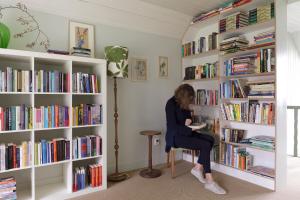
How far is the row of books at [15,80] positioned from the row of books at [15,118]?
0.59 ft

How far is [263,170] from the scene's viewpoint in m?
2.76

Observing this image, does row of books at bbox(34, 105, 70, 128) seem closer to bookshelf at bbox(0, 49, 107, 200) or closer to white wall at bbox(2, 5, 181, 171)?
bookshelf at bbox(0, 49, 107, 200)

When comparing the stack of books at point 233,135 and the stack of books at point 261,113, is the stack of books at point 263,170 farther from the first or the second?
the stack of books at point 261,113

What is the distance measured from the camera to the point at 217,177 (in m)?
2.99

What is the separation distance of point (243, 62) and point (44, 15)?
2541 mm

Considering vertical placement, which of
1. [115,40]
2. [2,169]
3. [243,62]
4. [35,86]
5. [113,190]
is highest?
[115,40]

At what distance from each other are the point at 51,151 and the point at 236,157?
232 centimetres

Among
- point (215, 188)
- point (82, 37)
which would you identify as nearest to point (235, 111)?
point (215, 188)

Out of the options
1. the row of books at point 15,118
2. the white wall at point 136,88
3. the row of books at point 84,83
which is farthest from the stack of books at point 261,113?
the row of books at point 15,118

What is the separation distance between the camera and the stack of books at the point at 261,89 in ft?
8.57

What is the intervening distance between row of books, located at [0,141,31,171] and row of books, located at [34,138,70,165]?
0.07 metres

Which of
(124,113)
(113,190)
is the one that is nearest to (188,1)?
(124,113)

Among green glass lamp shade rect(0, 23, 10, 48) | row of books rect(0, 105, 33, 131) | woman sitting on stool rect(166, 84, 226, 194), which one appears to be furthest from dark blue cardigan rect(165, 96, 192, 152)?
green glass lamp shade rect(0, 23, 10, 48)

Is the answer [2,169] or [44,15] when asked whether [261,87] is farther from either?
[2,169]
